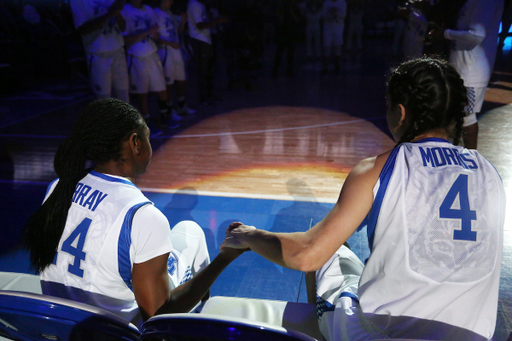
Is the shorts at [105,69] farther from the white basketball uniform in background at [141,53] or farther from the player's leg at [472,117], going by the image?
A: the player's leg at [472,117]

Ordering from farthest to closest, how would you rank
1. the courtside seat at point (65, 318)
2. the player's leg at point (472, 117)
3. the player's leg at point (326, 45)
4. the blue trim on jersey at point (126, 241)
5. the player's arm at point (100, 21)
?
the player's leg at point (326, 45) < the player's arm at point (100, 21) < the player's leg at point (472, 117) < the blue trim on jersey at point (126, 241) < the courtside seat at point (65, 318)

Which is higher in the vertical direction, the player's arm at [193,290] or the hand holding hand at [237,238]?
the hand holding hand at [237,238]

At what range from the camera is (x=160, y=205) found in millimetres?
3398

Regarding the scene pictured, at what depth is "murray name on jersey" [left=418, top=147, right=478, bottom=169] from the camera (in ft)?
3.76

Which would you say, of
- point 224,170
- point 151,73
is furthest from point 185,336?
point 151,73

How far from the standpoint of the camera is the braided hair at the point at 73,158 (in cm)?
131

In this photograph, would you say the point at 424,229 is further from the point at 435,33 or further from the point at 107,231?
the point at 435,33

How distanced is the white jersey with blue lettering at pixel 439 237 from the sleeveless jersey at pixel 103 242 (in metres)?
0.66

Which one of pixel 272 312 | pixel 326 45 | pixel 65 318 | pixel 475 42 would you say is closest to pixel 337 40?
pixel 326 45

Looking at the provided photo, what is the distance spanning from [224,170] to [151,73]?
76.3 inches

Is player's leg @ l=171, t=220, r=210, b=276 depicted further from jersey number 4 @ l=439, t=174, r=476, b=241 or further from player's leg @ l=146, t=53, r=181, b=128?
player's leg @ l=146, t=53, r=181, b=128

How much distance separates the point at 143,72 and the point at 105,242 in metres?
4.35

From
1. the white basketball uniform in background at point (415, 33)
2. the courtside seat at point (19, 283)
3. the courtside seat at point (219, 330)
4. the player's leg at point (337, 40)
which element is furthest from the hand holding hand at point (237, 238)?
the player's leg at point (337, 40)

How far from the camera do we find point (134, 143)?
4.73ft
